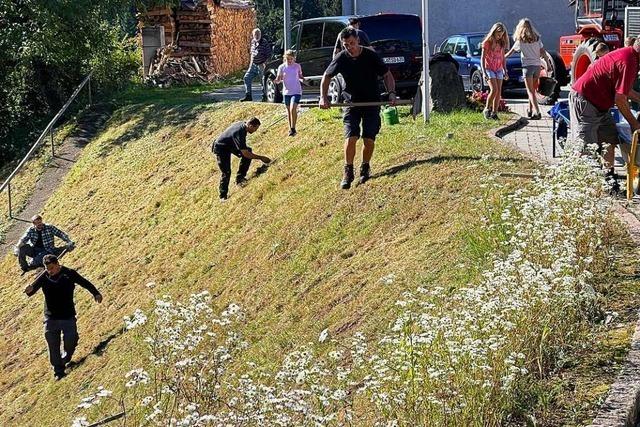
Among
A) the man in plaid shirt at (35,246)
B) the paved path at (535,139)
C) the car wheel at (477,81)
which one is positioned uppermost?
the car wheel at (477,81)

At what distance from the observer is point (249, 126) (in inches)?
678

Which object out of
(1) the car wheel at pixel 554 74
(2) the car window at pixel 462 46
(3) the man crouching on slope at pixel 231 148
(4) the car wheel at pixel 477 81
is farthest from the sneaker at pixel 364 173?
(2) the car window at pixel 462 46

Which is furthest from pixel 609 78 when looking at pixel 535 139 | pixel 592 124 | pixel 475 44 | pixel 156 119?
pixel 156 119

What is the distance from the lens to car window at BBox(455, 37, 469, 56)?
2508 cm

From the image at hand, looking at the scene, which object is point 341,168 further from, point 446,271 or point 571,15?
point 571,15

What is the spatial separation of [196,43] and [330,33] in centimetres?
1253

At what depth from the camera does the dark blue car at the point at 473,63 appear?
22.6 meters

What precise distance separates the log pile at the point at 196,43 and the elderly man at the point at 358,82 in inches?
710

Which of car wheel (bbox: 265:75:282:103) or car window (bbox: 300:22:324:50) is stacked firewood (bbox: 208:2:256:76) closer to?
car wheel (bbox: 265:75:282:103)

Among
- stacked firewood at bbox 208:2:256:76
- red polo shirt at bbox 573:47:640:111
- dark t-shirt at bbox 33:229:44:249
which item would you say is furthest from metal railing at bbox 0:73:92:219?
red polo shirt at bbox 573:47:640:111

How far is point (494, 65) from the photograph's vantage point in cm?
1703

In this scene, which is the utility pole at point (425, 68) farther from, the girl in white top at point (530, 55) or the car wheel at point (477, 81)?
the car wheel at point (477, 81)

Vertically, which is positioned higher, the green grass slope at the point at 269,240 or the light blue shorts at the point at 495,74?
the light blue shorts at the point at 495,74

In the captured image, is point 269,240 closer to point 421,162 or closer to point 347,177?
point 347,177
